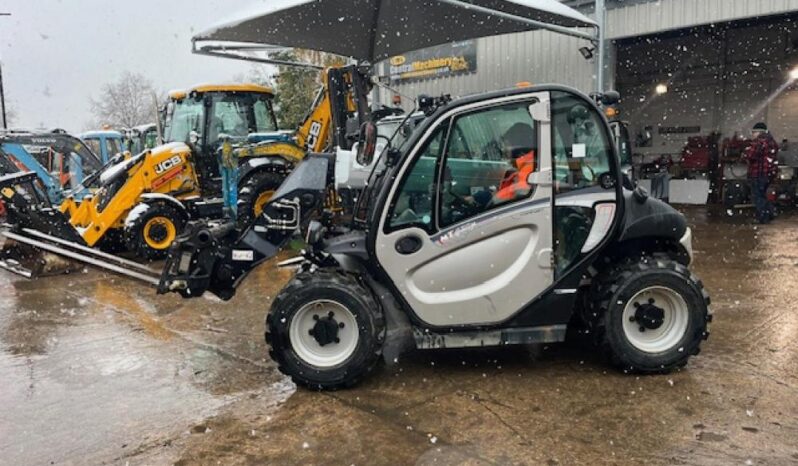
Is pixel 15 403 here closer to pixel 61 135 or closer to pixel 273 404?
pixel 273 404

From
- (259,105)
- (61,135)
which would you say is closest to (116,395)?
(259,105)

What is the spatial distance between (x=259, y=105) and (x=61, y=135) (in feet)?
13.7

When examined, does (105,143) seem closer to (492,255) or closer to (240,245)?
(240,245)

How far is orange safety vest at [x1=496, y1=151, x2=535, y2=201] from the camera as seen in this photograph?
412 cm

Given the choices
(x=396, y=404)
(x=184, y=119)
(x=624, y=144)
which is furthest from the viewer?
(x=184, y=119)

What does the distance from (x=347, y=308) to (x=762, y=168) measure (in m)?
10.1

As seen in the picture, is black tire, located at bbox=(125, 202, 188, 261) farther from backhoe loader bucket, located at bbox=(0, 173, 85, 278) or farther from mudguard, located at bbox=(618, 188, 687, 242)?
mudguard, located at bbox=(618, 188, 687, 242)

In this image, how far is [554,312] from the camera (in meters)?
4.25

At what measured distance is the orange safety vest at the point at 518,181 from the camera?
4.12 m

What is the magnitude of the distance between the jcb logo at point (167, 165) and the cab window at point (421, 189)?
22.6 ft

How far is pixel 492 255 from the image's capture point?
4.14 metres

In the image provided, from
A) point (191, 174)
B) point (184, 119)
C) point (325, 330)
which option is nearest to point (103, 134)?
point (184, 119)

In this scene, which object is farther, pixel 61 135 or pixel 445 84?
pixel 445 84

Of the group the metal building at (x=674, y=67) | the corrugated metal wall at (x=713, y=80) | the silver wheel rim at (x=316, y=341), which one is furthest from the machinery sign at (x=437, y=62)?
the silver wheel rim at (x=316, y=341)
